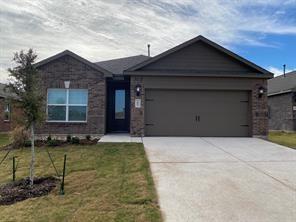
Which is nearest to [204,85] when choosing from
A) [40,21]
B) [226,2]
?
[226,2]

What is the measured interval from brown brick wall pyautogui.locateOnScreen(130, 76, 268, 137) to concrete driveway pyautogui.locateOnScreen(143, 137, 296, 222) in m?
3.11

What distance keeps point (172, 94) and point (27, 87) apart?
8.36m

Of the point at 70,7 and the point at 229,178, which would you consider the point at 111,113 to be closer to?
the point at 70,7

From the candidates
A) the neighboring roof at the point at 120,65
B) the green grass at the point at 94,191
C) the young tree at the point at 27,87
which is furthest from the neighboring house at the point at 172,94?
the young tree at the point at 27,87

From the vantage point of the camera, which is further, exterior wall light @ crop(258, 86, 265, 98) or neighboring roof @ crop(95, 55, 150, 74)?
neighboring roof @ crop(95, 55, 150, 74)

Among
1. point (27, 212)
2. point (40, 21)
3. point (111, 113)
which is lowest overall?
point (27, 212)

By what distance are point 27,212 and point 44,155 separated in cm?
493

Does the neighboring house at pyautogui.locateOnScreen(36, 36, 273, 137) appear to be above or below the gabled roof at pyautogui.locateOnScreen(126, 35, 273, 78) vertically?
below

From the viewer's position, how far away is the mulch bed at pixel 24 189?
4773 millimetres

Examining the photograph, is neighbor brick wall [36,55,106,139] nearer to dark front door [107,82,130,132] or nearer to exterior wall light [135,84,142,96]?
exterior wall light [135,84,142,96]

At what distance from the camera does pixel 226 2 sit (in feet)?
39.5

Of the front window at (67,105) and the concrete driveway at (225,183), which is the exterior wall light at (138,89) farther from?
the concrete driveway at (225,183)

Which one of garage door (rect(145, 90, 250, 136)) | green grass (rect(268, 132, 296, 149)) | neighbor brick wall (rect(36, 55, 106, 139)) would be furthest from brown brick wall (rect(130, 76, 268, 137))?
neighbor brick wall (rect(36, 55, 106, 139))

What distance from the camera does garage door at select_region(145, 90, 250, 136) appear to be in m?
12.7
